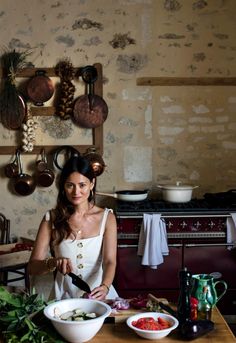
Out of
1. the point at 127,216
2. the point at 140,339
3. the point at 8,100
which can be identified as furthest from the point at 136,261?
the point at 140,339

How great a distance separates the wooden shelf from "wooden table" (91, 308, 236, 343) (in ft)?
9.45

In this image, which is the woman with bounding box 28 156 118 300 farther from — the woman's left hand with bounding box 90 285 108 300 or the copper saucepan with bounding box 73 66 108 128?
the copper saucepan with bounding box 73 66 108 128

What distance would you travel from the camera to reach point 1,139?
438 centimetres

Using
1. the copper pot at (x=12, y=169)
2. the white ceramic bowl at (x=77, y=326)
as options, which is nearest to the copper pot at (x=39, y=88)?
the copper pot at (x=12, y=169)

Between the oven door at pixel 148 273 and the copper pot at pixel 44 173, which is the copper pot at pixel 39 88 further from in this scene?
the oven door at pixel 148 273

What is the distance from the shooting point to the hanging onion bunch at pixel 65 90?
426 cm

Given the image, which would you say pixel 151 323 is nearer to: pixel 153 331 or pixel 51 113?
pixel 153 331

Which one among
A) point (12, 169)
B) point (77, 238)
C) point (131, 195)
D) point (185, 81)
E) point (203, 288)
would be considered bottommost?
point (203, 288)

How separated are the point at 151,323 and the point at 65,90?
288cm

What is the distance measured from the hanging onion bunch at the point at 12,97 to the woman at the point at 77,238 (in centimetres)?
194

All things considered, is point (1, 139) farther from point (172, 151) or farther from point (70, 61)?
point (172, 151)

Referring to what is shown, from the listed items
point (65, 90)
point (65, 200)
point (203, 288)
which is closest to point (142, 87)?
point (65, 90)

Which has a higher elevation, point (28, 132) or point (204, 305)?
point (28, 132)

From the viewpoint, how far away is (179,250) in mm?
3857
